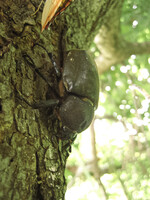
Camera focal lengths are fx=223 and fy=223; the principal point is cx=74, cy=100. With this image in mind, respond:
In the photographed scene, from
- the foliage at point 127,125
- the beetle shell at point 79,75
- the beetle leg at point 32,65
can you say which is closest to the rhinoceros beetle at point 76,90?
the beetle shell at point 79,75

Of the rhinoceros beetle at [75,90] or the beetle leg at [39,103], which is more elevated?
the rhinoceros beetle at [75,90]

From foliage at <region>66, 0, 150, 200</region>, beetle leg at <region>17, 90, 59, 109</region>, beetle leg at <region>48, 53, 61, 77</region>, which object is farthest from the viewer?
foliage at <region>66, 0, 150, 200</region>

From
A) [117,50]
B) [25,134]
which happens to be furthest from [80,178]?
[25,134]

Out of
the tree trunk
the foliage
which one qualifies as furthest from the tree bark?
the foliage

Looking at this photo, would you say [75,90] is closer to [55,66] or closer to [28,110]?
[55,66]

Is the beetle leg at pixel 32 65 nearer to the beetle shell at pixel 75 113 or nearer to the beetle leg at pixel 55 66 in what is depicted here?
the beetle leg at pixel 55 66

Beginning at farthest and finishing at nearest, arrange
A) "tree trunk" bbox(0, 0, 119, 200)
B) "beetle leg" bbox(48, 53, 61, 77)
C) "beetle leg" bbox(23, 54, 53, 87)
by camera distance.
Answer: "beetle leg" bbox(48, 53, 61, 77) < "beetle leg" bbox(23, 54, 53, 87) < "tree trunk" bbox(0, 0, 119, 200)

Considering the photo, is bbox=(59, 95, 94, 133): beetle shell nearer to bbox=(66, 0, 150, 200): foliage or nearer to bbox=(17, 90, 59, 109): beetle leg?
bbox=(17, 90, 59, 109): beetle leg

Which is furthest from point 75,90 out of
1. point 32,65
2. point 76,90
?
point 32,65

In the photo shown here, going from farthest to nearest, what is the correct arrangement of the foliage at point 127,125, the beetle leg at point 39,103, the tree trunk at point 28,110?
the foliage at point 127,125 < the beetle leg at point 39,103 < the tree trunk at point 28,110
